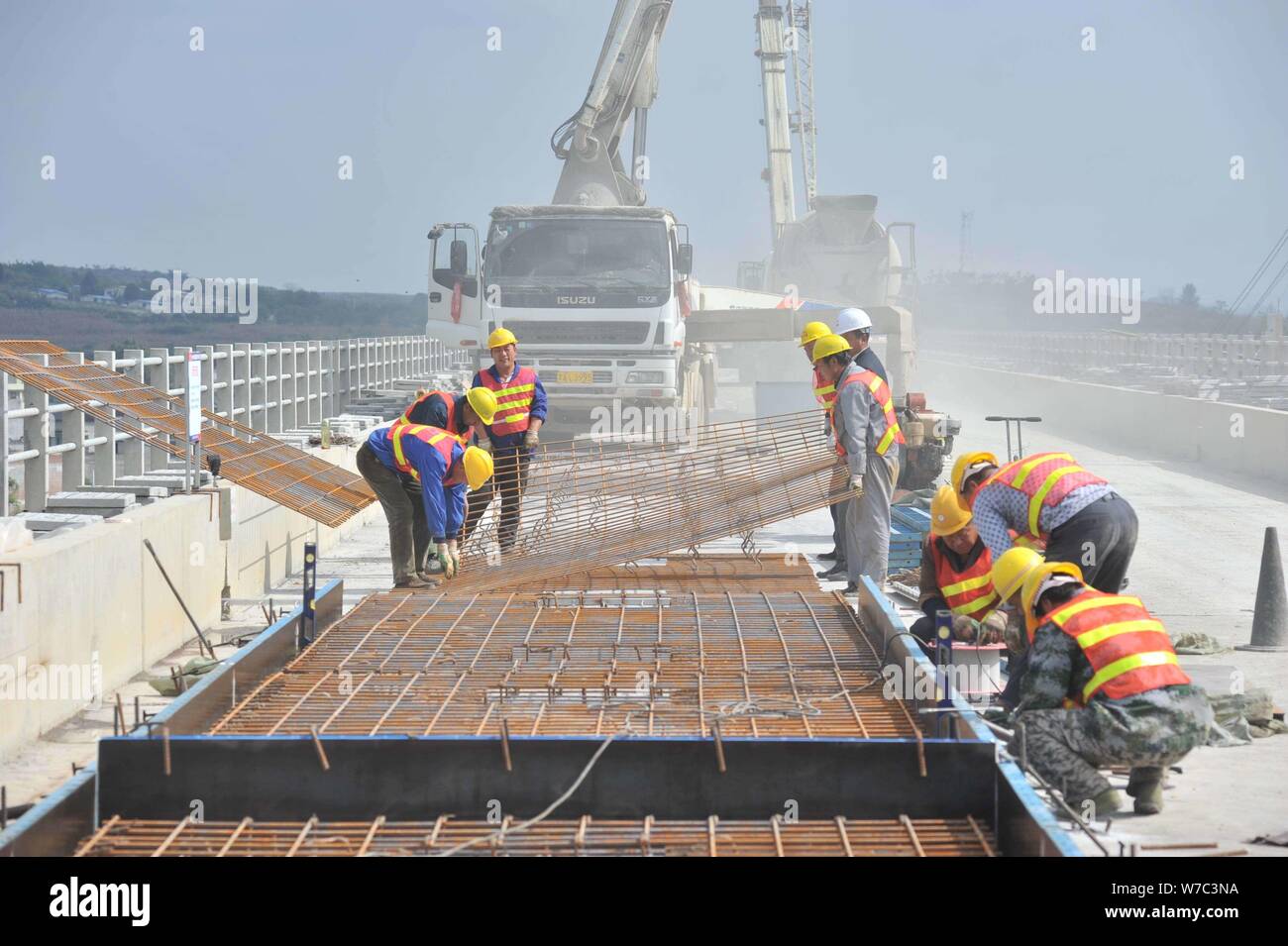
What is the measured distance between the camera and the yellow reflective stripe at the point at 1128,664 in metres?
6.08

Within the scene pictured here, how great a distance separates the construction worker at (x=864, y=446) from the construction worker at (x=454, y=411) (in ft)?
7.50

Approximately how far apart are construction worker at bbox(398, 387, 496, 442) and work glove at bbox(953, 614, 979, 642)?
3516mm

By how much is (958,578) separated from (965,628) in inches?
16.7

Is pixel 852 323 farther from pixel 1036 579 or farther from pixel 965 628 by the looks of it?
pixel 1036 579

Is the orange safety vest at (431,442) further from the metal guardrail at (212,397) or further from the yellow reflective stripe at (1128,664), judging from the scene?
the yellow reflective stripe at (1128,664)

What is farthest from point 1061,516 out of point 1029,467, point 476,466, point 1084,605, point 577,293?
point 577,293

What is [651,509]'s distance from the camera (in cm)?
1155

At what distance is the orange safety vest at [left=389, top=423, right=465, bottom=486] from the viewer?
9.41 meters

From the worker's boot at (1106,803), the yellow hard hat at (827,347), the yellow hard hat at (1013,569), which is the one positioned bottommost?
the worker's boot at (1106,803)

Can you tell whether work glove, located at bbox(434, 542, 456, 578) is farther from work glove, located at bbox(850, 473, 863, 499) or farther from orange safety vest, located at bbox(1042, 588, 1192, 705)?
orange safety vest, located at bbox(1042, 588, 1192, 705)

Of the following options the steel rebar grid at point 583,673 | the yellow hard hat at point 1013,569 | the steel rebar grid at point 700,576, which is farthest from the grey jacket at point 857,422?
the yellow hard hat at point 1013,569
